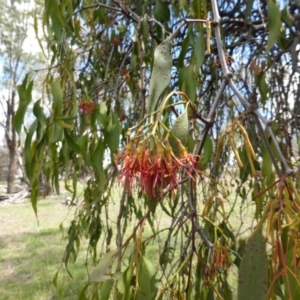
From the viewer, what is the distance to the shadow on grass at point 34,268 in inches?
92.9

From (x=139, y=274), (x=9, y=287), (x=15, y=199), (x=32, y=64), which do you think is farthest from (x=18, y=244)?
(x=32, y=64)

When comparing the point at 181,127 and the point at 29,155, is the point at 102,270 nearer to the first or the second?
the point at 181,127

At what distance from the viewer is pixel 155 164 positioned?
382 millimetres

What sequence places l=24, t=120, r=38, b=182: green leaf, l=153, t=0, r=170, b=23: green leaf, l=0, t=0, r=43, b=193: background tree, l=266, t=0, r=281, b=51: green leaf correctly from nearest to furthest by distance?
l=266, t=0, r=281, b=51: green leaf
l=24, t=120, r=38, b=182: green leaf
l=153, t=0, r=170, b=23: green leaf
l=0, t=0, r=43, b=193: background tree

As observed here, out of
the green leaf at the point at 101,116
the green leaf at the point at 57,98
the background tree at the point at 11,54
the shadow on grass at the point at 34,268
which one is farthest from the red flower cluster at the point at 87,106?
the background tree at the point at 11,54

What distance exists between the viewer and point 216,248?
55 centimetres

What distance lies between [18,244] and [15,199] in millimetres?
3903

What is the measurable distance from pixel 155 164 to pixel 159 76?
0.32ft

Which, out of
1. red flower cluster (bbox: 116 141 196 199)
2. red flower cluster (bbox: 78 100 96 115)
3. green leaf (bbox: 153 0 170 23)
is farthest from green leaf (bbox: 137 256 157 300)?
green leaf (bbox: 153 0 170 23)

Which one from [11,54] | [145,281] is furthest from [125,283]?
[11,54]

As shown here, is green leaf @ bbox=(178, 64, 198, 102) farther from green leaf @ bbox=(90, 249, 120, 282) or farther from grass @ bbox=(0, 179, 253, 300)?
grass @ bbox=(0, 179, 253, 300)

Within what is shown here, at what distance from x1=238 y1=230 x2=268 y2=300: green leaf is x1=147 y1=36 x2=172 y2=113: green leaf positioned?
170 millimetres

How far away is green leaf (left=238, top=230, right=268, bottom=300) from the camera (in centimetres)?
36

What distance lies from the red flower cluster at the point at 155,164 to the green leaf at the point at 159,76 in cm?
4
